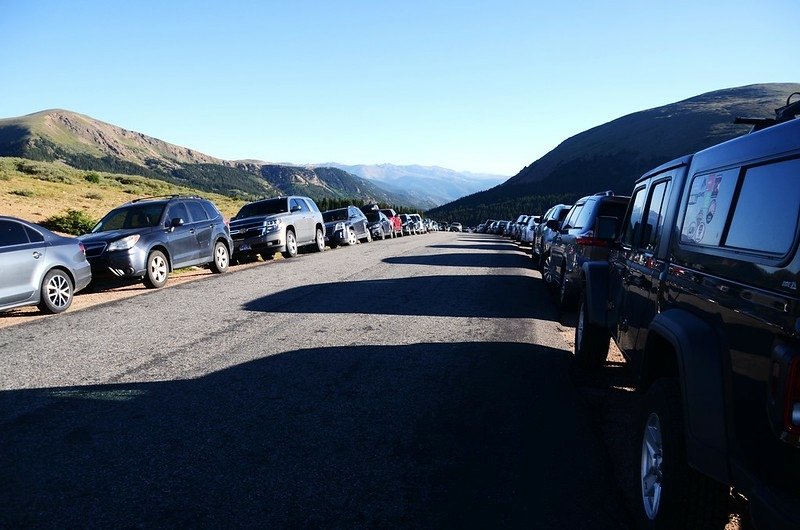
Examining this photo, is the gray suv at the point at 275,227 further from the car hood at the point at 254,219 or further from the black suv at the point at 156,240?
the black suv at the point at 156,240

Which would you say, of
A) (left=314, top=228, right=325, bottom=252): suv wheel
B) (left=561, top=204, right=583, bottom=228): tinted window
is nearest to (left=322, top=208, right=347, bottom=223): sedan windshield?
(left=314, top=228, right=325, bottom=252): suv wheel

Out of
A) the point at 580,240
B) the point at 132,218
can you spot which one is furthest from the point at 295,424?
the point at 132,218

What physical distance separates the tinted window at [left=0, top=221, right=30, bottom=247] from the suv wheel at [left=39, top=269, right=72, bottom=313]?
0.63 m

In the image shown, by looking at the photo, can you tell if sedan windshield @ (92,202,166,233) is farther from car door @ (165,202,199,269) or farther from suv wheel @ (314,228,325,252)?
suv wheel @ (314,228,325,252)

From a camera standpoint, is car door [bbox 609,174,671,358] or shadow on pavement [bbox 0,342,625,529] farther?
Result: car door [bbox 609,174,671,358]

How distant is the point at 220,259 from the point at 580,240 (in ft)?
29.7

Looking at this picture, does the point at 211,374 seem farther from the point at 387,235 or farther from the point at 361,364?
the point at 387,235

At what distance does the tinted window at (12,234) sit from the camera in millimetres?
8258

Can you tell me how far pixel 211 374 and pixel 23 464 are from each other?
2.04 metres

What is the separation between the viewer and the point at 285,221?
18.0m

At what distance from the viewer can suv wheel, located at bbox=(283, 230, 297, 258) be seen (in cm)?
1808

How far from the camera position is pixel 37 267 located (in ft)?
28.2

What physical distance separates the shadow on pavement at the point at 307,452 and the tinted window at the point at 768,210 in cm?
172

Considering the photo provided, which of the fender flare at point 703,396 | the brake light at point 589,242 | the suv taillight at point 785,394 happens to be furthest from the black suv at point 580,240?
the suv taillight at point 785,394
